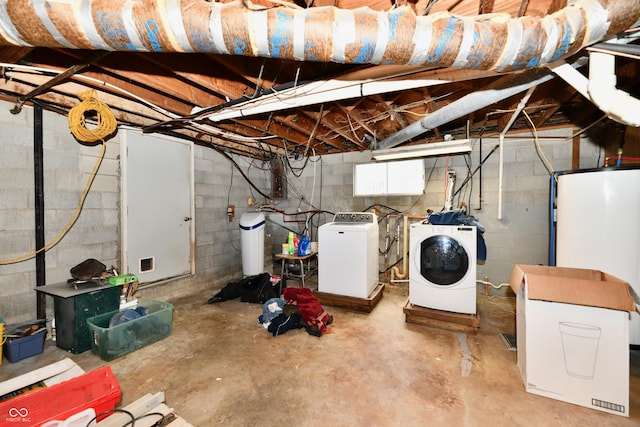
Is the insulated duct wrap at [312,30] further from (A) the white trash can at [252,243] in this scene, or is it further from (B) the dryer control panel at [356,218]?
(A) the white trash can at [252,243]

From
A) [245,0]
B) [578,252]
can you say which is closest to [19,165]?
[245,0]

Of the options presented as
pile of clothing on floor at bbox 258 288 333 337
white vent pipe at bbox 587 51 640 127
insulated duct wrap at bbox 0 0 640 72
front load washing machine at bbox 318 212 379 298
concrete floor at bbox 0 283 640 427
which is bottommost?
concrete floor at bbox 0 283 640 427

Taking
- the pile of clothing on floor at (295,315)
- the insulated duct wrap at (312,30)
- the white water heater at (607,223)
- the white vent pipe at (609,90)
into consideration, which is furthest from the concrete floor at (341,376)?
the insulated duct wrap at (312,30)

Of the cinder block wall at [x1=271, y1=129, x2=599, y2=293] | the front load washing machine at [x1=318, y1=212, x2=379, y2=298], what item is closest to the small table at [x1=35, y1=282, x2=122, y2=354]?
the front load washing machine at [x1=318, y1=212, x2=379, y2=298]

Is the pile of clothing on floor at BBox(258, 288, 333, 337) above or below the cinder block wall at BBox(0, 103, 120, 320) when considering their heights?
below

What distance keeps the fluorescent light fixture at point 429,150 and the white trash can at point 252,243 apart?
6.61 ft

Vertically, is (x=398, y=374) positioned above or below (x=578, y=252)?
below

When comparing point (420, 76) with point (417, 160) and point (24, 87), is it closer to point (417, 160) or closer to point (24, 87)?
point (417, 160)

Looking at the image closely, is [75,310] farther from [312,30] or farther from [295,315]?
[312,30]

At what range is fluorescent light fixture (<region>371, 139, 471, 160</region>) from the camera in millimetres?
2965

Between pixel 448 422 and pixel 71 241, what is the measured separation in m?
3.43

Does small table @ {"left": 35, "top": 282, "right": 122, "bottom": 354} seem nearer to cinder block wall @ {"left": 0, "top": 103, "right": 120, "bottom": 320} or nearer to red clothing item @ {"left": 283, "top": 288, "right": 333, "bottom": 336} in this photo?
cinder block wall @ {"left": 0, "top": 103, "right": 120, "bottom": 320}

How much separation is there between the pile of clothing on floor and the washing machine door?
1146 millimetres

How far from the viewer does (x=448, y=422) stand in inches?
Result: 58.0
